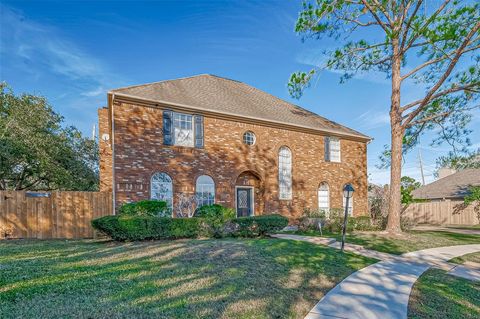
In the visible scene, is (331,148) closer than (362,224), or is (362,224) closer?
(362,224)

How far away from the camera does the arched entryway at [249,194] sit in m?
15.6

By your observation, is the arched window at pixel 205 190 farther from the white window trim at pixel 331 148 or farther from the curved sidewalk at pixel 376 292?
the white window trim at pixel 331 148

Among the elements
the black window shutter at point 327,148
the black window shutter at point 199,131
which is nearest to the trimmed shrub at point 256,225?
the black window shutter at point 199,131

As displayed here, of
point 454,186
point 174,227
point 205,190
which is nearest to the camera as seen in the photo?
point 174,227

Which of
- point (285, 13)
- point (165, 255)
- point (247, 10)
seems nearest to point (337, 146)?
point (285, 13)

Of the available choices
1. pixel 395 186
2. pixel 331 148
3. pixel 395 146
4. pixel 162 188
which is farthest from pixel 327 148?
pixel 162 188

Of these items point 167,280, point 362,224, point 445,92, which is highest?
point 445,92

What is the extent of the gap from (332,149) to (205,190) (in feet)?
31.5

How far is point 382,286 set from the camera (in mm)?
5512

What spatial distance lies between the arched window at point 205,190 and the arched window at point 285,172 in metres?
4.43

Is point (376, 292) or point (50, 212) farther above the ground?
point (50, 212)

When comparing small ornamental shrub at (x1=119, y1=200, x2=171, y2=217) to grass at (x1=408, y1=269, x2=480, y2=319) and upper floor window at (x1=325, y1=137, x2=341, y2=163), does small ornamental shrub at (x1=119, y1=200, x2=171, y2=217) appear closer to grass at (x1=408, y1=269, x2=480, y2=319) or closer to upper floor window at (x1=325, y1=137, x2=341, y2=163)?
grass at (x1=408, y1=269, x2=480, y2=319)

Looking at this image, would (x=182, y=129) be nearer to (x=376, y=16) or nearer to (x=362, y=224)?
(x=376, y=16)

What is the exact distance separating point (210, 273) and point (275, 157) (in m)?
11.4
